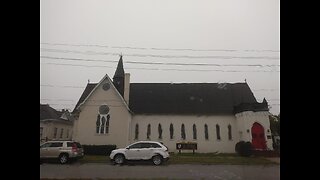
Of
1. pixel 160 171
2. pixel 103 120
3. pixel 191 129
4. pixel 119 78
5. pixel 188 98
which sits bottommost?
pixel 160 171

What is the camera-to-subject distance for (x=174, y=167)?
32.9 feet

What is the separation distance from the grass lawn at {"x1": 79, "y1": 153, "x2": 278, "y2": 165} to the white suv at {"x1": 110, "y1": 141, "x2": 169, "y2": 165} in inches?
13.0

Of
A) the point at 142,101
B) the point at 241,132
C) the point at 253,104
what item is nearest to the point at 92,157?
the point at 142,101

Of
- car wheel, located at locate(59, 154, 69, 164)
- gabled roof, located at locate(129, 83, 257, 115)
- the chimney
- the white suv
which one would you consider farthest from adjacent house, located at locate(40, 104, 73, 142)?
gabled roof, located at locate(129, 83, 257, 115)

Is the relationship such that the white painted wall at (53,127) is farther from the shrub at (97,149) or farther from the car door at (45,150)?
the shrub at (97,149)

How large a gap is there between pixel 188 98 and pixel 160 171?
4.53 m

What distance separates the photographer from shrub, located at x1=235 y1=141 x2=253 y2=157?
11.7m

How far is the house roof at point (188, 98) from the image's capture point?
12.7m

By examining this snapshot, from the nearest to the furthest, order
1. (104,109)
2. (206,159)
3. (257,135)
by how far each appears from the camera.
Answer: (206,159) → (257,135) → (104,109)

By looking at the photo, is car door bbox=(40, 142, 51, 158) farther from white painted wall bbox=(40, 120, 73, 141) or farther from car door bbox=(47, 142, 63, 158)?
white painted wall bbox=(40, 120, 73, 141)

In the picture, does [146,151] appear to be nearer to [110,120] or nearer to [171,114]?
[110,120]

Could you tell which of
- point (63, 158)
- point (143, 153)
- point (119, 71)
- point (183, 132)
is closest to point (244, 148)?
point (183, 132)

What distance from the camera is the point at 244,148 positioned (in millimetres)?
11828
